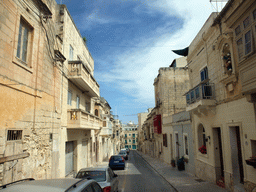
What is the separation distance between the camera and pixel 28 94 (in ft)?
24.9

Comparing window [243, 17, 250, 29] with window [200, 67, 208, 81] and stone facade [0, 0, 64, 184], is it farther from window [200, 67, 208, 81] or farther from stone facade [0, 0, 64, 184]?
stone facade [0, 0, 64, 184]

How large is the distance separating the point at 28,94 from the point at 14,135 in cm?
165

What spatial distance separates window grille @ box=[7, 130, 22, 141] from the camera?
21.1 ft

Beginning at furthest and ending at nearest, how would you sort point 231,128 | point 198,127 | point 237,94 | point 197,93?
point 198,127 → point 197,93 → point 231,128 → point 237,94

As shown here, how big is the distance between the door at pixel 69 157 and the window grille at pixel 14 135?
6416 mm

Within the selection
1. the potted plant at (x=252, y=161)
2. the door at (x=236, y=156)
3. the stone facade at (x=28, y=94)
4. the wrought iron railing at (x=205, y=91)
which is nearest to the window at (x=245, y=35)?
the wrought iron railing at (x=205, y=91)

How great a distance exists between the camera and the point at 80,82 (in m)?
14.2

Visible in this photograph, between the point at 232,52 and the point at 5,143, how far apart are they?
9.80 meters

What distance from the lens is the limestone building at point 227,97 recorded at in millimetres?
7477

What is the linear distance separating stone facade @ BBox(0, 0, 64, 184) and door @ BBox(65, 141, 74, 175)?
320 cm

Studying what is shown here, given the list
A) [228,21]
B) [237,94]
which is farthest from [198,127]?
[228,21]

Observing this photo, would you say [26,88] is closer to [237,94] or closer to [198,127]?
[237,94]

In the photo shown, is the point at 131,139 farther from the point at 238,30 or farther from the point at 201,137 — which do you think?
the point at 238,30

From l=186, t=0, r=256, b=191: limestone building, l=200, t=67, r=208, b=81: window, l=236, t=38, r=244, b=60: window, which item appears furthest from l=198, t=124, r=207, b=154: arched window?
l=236, t=38, r=244, b=60: window
